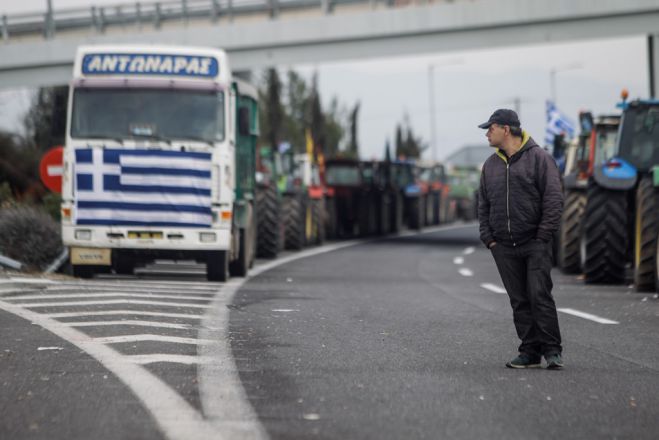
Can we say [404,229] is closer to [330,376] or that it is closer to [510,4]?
[510,4]

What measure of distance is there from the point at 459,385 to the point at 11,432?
2778 mm

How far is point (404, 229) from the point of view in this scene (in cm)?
5041

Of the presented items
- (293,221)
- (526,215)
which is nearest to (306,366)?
(526,215)

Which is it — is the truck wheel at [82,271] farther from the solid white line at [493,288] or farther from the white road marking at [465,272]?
the white road marking at [465,272]

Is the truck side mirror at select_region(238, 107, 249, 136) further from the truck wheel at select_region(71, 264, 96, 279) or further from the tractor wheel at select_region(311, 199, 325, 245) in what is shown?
the tractor wheel at select_region(311, 199, 325, 245)

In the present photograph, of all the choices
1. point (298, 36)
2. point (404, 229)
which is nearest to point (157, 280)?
point (298, 36)

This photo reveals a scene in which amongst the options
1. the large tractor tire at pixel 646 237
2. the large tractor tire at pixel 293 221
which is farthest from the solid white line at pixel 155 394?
the large tractor tire at pixel 293 221

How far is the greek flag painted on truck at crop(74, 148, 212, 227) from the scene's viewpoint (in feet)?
58.5

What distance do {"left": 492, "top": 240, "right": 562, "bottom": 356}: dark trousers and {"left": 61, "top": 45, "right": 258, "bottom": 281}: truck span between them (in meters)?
8.79

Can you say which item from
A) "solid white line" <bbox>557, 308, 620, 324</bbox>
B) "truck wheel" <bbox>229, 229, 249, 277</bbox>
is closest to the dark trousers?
"solid white line" <bbox>557, 308, 620, 324</bbox>

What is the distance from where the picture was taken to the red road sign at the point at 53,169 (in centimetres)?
1939

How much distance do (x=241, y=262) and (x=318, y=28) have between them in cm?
2476

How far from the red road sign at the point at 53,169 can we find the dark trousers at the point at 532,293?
11.0 m

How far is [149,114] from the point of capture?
59.2ft
